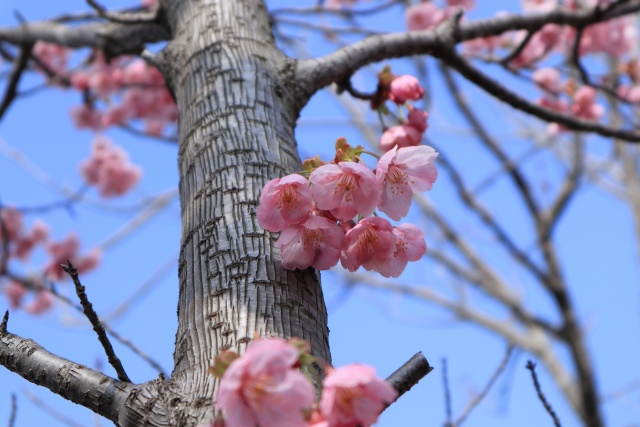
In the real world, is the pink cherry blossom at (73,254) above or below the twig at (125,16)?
above

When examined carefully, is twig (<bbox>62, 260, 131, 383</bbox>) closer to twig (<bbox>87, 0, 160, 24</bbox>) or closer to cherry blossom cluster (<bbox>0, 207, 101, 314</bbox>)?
twig (<bbox>87, 0, 160, 24</bbox>)

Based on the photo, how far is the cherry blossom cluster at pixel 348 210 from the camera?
87 cm

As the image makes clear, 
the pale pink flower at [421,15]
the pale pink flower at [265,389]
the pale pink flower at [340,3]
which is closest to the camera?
the pale pink flower at [265,389]

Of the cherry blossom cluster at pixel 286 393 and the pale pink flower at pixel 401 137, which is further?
the pale pink flower at pixel 401 137

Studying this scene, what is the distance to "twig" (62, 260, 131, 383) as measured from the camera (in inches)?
30.6

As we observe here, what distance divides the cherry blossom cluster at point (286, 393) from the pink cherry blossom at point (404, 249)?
1.19 ft

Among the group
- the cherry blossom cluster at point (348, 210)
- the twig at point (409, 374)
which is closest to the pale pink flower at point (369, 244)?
the cherry blossom cluster at point (348, 210)

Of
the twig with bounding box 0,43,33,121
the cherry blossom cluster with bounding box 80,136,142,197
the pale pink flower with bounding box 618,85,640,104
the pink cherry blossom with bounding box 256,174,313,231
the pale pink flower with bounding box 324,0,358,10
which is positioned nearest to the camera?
the pink cherry blossom with bounding box 256,174,313,231

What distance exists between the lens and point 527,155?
17.0 feet

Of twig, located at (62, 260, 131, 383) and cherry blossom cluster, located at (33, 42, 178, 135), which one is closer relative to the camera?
twig, located at (62, 260, 131, 383)

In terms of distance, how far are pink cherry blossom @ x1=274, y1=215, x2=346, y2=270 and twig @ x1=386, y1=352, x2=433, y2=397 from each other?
0.61 feet

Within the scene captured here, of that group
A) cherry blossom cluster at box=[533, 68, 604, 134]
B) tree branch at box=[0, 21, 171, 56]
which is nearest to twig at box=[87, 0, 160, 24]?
tree branch at box=[0, 21, 171, 56]

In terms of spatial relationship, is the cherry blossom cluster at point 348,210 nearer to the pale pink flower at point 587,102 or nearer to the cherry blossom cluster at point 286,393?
the cherry blossom cluster at point 286,393

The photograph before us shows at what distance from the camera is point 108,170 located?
19.0 feet
